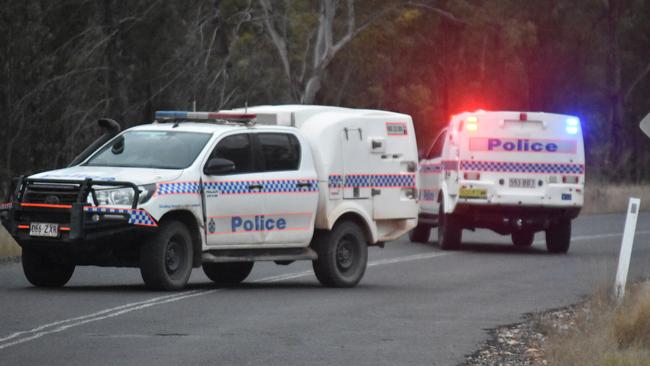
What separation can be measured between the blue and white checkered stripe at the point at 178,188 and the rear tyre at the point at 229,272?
2.09 meters

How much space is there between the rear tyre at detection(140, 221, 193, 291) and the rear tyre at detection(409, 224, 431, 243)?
497 inches

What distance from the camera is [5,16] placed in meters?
28.6

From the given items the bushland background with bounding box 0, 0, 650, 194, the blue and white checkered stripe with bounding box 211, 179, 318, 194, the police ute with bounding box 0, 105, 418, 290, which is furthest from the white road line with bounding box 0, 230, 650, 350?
the bushland background with bounding box 0, 0, 650, 194

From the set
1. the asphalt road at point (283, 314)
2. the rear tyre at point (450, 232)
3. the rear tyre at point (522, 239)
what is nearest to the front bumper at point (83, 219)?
the asphalt road at point (283, 314)

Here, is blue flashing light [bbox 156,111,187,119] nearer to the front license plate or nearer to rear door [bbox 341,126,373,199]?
rear door [bbox 341,126,373,199]

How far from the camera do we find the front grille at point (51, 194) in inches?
607

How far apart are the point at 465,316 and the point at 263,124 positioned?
4288mm

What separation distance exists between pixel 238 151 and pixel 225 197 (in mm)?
704

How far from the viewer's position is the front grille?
15.4m

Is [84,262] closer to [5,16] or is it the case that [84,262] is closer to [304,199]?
[304,199]

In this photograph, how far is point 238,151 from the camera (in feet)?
55.3

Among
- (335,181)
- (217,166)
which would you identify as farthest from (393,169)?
(217,166)

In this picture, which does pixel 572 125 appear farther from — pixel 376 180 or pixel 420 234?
pixel 376 180

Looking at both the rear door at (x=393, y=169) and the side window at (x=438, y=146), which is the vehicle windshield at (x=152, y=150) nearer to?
the rear door at (x=393, y=169)
